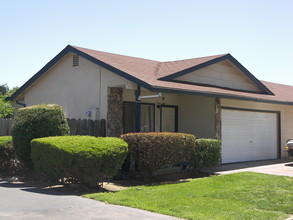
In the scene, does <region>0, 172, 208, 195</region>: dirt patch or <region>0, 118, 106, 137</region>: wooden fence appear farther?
<region>0, 118, 106, 137</region>: wooden fence

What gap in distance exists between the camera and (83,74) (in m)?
14.3

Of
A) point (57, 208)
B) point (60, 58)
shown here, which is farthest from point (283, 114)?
point (57, 208)

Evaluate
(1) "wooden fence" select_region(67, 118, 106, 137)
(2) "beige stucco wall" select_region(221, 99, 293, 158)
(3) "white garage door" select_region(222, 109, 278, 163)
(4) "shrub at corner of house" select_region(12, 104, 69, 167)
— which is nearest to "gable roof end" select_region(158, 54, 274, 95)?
(2) "beige stucco wall" select_region(221, 99, 293, 158)

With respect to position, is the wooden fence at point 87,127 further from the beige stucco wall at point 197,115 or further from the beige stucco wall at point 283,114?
the beige stucco wall at point 283,114

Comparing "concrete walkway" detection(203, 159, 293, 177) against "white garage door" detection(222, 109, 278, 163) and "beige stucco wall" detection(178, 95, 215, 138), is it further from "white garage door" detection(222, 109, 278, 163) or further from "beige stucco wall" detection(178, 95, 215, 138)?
"beige stucco wall" detection(178, 95, 215, 138)

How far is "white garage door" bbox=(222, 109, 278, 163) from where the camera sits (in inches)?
621

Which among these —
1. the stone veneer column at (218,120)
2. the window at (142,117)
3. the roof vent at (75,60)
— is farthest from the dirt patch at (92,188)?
the roof vent at (75,60)

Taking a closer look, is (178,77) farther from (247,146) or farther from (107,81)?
(247,146)

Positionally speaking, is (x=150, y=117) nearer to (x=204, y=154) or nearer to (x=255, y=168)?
(x=204, y=154)

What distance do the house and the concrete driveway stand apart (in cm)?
465

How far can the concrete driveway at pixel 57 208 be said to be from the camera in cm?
677

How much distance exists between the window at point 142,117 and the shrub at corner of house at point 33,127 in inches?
141

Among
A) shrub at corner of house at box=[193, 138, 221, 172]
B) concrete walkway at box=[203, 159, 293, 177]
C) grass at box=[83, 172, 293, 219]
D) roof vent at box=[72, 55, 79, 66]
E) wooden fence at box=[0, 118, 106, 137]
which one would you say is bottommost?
concrete walkway at box=[203, 159, 293, 177]

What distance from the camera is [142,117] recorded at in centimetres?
1512
